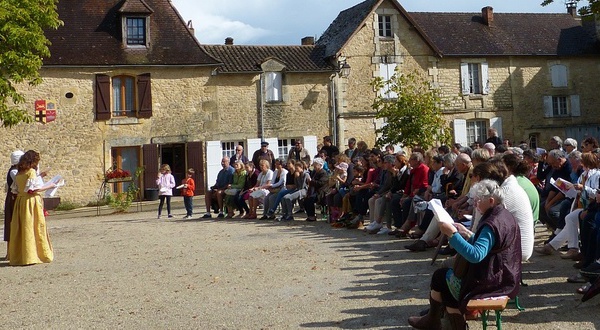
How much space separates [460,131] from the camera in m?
26.5

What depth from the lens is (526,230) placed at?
593 centimetres

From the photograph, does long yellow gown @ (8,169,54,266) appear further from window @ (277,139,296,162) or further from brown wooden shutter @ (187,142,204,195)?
window @ (277,139,296,162)

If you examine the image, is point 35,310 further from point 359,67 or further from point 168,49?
point 359,67

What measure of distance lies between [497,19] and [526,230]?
25.3 m

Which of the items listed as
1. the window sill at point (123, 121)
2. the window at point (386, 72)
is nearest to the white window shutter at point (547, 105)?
the window at point (386, 72)

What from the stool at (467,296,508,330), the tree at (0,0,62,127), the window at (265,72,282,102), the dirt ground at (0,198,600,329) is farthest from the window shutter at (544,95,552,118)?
the stool at (467,296,508,330)

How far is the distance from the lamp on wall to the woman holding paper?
19.0 metres

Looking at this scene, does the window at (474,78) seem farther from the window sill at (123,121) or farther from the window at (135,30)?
the window sill at (123,121)

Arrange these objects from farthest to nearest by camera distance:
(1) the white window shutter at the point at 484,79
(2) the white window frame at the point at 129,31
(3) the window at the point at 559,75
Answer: (3) the window at the point at 559,75 < (1) the white window shutter at the point at 484,79 < (2) the white window frame at the point at 129,31

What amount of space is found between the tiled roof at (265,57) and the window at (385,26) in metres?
2.54

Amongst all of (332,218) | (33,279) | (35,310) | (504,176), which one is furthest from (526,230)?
(332,218)

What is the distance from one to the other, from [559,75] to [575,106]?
1550 millimetres

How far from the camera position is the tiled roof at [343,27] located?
991 inches

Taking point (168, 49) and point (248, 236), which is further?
point (168, 49)
